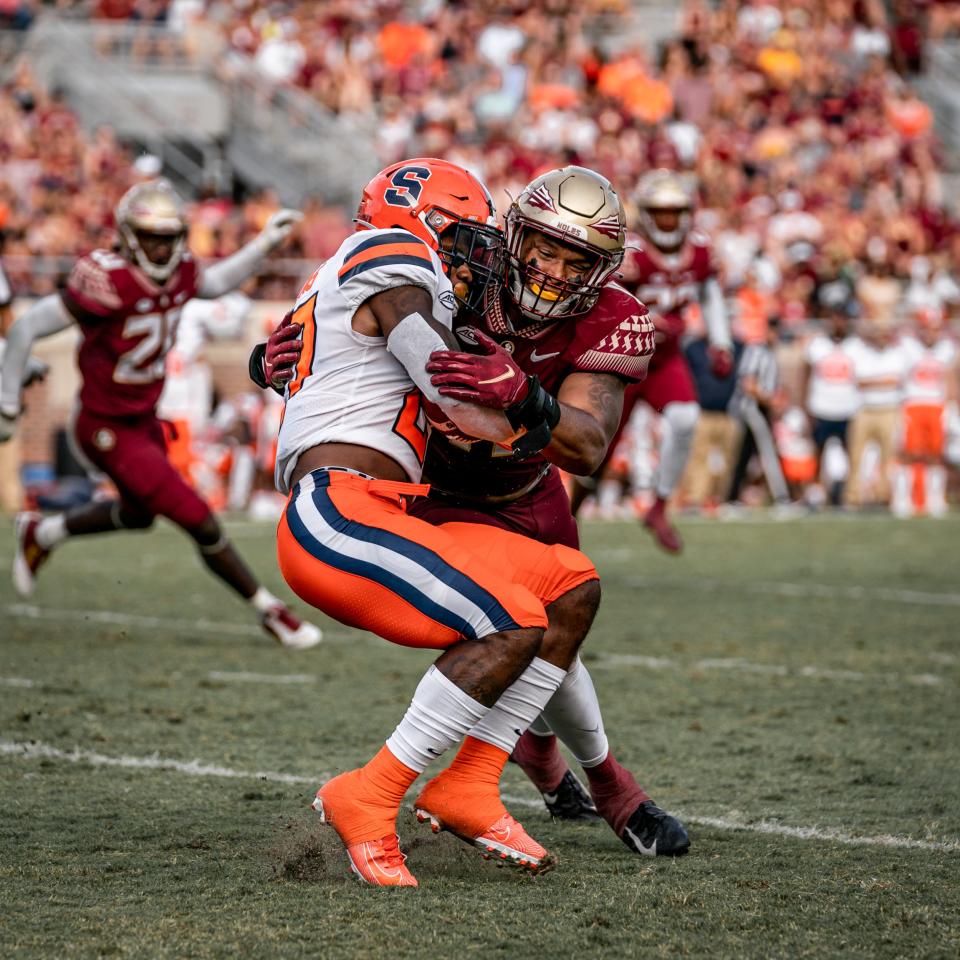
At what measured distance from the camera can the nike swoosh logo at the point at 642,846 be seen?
3.73m

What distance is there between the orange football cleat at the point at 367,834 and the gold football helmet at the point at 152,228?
12.7 ft

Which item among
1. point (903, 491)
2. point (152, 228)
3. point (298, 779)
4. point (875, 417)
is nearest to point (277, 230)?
point (152, 228)

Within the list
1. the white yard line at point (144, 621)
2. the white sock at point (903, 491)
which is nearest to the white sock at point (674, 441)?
the white yard line at point (144, 621)

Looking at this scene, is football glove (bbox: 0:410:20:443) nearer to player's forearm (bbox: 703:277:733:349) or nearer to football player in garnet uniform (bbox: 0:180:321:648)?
football player in garnet uniform (bbox: 0:180:321:648)

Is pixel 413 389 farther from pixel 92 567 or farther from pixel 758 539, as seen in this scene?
pixel 758 539

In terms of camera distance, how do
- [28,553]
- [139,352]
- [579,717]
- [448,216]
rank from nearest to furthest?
[579,717], [448,216], [139,352], [28,553]

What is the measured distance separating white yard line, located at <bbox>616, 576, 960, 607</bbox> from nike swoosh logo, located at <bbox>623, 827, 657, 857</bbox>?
195 inches

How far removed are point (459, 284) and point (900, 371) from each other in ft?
41.5

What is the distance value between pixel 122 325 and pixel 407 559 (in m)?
3.86

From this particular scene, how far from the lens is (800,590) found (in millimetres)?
9008

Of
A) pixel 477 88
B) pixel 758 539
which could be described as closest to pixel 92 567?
pixel 758 539

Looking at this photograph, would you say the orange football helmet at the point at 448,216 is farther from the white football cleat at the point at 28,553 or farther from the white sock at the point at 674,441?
the white sock at the point at 674,441

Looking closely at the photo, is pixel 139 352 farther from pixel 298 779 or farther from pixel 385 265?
pixel 385 265

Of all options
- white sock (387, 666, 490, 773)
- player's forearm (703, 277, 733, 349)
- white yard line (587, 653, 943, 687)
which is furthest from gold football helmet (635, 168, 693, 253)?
white sock (387, 666, 490, 773)
